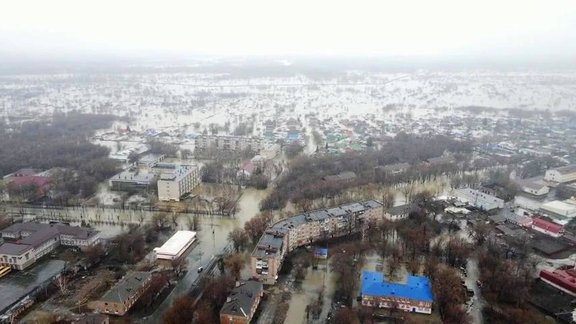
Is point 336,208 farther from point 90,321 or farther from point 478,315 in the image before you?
point 90,321

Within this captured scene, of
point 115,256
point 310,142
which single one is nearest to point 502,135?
point 310,142

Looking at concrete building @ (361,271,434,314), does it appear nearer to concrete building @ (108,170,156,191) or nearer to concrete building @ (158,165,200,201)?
concrete building @ (158,165,200,201)

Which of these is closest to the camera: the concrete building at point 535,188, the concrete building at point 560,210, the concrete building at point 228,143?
the concrete building at point 560,210

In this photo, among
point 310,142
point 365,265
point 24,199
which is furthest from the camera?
point 310,142

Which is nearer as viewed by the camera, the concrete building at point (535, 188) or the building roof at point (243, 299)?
the building roof at point (243, 299)

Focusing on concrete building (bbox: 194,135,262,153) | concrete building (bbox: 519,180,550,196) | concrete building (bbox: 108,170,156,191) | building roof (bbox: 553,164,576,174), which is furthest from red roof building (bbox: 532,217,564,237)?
concrete building (bbox: 108,170,156,191)

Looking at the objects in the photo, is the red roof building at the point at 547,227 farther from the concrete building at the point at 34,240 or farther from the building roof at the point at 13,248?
the building roof at the point at 13,248

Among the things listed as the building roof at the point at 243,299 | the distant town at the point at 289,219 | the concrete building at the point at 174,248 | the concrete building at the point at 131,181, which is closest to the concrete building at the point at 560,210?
the distant town at the point at 289,219

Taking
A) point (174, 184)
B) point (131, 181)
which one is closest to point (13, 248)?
point (174, 184)
